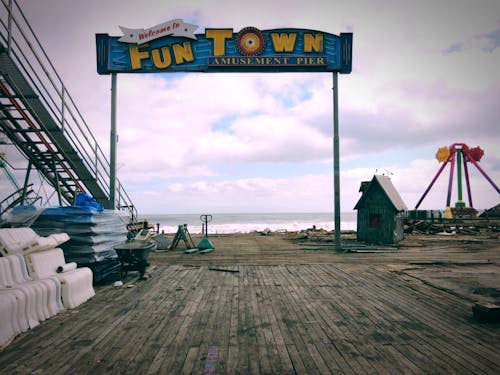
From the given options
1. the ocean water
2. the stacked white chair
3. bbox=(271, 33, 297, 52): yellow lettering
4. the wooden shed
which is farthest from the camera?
the ocean water

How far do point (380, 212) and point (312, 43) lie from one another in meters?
10.3

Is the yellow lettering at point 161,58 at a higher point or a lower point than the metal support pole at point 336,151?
higher

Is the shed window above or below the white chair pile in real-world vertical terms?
above

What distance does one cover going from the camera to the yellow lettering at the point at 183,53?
13234mm

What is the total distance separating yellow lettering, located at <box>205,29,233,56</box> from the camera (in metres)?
13.3

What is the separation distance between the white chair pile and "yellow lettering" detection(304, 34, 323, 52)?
39.3 feet

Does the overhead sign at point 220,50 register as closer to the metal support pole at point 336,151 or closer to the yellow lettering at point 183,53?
the yellow lettering at point 183,53

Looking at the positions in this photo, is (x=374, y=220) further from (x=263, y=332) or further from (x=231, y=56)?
(x=263, y=332)

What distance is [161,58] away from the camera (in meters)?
13.1

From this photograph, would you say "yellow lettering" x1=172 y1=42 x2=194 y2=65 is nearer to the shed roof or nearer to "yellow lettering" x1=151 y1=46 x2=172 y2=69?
"yellow lettering" x1=151 y1=46 x2=172 y2=69

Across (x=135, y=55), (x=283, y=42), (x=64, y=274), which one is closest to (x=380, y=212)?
(x=283, y=42)

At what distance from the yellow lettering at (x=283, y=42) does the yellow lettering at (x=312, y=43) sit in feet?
1.85

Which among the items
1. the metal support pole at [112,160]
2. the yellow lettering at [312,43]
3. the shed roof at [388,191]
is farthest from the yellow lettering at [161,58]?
the shed roof at [388,191]

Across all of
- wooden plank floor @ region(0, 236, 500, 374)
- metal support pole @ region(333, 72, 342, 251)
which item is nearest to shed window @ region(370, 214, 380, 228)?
metal support pole @ region(333, 72, 342, 251)
